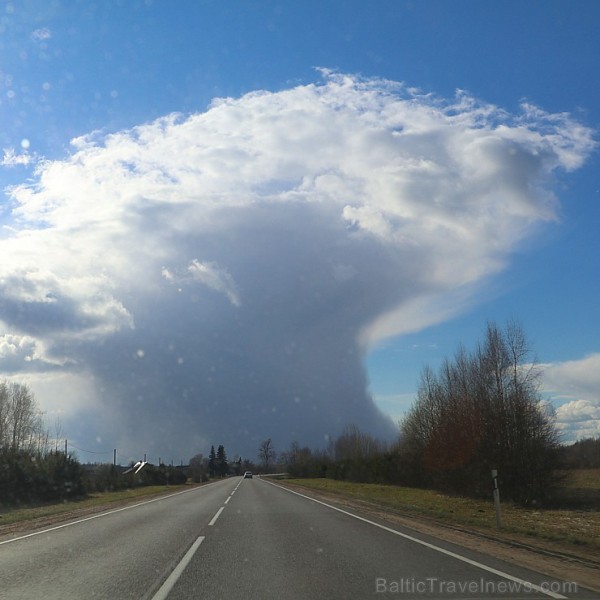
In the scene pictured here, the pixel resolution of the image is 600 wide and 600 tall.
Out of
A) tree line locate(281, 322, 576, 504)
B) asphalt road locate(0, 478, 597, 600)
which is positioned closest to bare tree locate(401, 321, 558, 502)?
tree line locate(281, 322, 576, 504)

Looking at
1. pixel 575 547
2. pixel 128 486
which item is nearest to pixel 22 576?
pixel 575 547

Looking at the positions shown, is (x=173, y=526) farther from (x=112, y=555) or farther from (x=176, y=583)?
(x=176, y=583)

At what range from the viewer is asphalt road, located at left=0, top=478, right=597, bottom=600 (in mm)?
8133

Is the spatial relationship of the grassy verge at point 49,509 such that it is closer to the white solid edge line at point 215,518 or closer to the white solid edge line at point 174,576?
the white solid edge line at point 215,518

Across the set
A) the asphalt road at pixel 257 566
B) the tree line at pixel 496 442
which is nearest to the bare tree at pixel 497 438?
the tree line at pixel 496 442

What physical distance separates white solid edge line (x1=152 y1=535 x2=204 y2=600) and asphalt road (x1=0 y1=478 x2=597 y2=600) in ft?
0.05

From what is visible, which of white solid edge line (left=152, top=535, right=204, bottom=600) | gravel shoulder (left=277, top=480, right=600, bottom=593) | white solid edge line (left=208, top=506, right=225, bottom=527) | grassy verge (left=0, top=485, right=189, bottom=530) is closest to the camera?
white solid edge line (left=152, top=535, right=204, bottom=600)

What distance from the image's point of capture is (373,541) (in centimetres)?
1290

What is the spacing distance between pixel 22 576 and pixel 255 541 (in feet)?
17.1

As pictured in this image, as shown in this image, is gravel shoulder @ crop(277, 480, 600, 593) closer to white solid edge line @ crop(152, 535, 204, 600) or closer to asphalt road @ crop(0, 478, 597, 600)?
asphalt road @ crop(0, 478, 597, 600)

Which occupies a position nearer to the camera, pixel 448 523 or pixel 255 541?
pixel 255 541

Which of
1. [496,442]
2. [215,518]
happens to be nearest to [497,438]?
[496,442]

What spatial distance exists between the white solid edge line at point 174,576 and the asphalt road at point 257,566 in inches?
0.5

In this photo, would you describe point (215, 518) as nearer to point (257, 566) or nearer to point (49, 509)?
point (257, 566)
